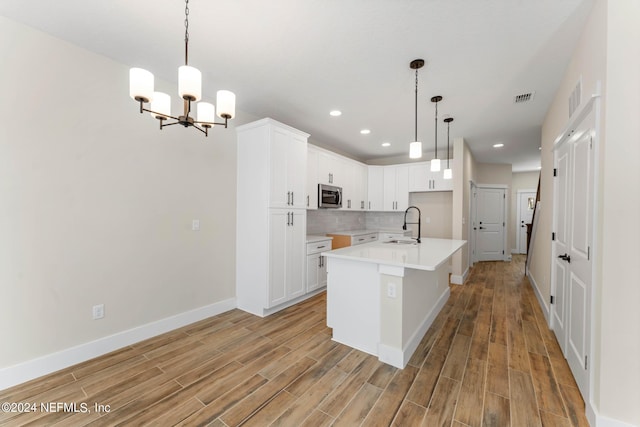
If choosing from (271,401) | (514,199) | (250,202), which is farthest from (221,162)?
(514,199)

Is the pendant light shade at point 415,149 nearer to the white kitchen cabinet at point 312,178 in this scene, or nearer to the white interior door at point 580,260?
the white interior door at point 580,260

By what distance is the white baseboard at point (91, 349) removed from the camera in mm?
2000

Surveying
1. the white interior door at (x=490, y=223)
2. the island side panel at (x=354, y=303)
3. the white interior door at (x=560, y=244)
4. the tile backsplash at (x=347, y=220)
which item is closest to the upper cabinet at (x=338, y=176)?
the tile backsplash at (x=347, y=220)

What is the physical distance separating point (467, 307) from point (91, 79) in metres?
4.97

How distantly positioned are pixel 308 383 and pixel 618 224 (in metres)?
2.24

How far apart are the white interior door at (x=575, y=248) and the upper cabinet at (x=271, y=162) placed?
9.46 ft

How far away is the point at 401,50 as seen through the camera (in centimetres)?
228

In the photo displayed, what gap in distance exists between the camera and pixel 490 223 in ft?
24.0

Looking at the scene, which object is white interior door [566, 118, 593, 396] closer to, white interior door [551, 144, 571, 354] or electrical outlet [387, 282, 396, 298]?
white interior door [551, 144, 571, 354]

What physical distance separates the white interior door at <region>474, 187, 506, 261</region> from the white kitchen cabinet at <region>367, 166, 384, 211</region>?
10.2 feet

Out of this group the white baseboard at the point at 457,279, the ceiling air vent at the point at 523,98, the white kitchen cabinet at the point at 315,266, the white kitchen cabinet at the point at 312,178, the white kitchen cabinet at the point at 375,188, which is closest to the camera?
the ceiling air vent at the point at 523,98

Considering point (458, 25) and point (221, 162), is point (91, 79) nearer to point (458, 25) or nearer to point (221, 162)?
point (221, 162)

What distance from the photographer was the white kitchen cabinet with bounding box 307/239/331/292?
4.00 m

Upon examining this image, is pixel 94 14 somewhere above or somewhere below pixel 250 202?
above
